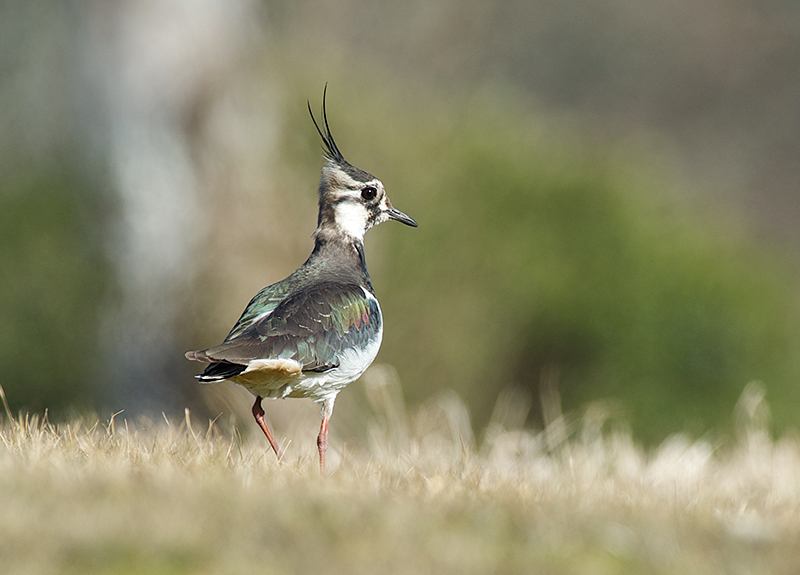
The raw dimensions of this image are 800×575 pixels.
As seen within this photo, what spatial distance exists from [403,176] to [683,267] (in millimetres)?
4092

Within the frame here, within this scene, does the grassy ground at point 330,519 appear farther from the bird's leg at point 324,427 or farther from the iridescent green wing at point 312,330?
the bird's leg at point 324,427

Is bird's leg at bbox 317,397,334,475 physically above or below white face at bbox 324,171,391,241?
below

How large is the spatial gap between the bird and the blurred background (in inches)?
115

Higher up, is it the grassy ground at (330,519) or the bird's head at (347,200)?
the bird's head at (347,200)

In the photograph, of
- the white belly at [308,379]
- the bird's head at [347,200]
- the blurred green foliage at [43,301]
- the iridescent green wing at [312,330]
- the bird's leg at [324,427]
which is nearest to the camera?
the iridescent green wing at [312,330]

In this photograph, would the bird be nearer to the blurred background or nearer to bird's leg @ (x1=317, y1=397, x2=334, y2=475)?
bird's leg @ (x1=317, y1=397, x2=334, y2=475)

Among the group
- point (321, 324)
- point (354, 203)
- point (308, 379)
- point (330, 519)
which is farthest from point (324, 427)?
point (330, 519)

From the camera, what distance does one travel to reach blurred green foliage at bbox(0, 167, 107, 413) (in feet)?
37.4

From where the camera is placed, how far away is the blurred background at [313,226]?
31.4 ft

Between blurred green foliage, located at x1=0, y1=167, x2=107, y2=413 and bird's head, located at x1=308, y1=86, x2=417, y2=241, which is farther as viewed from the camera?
blurred green foliage, located at x1=0, y1=167, x2=107, y2=413

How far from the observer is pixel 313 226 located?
10695mm

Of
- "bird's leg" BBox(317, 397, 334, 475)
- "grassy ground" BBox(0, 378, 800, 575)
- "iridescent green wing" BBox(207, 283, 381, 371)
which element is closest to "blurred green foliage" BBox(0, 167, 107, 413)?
"bird's leg" BBox(317, 397, 334, 475)

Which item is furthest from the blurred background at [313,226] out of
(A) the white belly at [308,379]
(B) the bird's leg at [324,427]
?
(A) the white belly at [308,379]

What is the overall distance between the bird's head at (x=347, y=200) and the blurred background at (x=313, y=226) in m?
2.90
